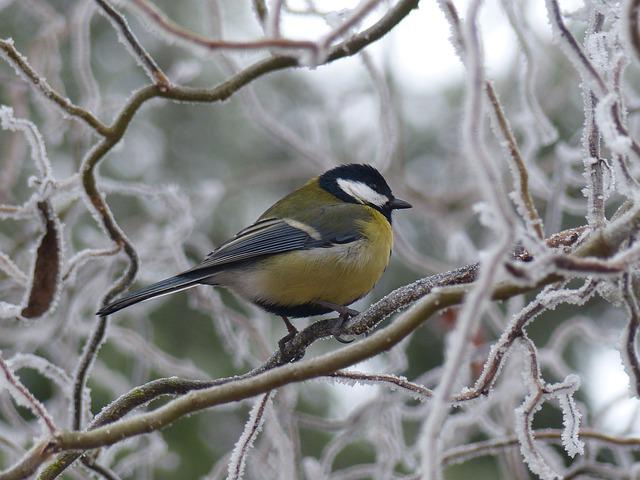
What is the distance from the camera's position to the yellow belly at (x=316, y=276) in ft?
10.6

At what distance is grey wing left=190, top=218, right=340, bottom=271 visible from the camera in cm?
322

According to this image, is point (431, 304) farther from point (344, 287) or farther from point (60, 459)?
point (344, 287)

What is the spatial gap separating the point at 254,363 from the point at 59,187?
1448 millimetres

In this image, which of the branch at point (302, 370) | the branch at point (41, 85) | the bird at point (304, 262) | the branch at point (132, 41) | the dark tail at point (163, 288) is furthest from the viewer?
the bird at point (304, 262)

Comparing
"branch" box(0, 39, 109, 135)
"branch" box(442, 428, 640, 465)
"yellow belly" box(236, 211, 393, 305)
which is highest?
"yellow belly" box(236, 211, 393, 305)

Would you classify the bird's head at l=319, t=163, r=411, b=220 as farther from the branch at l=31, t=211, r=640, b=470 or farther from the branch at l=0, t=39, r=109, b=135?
the branch at l=31, t=211, r=640, b=470

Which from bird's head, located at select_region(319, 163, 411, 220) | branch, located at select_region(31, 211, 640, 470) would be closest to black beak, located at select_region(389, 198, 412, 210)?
bird's head, located at select_region(319, 163, 411, 220)

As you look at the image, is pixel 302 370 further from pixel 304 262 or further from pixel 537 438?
pixel 304 262

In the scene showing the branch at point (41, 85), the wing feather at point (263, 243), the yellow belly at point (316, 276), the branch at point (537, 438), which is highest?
the wing feather at point (263, 243)

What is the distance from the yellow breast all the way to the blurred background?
17cm

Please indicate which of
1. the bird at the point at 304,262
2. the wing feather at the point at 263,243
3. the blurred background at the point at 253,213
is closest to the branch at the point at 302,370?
the blurred background at the point at 253,213

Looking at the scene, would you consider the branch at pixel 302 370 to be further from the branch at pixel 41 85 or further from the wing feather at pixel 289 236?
the wing feather at pixel 289 236

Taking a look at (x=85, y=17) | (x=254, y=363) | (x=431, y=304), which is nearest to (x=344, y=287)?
(x=254, y=363)

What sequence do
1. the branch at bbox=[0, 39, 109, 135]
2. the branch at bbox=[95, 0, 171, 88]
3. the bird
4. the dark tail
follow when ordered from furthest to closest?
1. the bird
2. the dark tail
3. the branch at bbox=[0, 39, 109, 135]
4. the branch at bbox=[95, 0, 171, 88]
